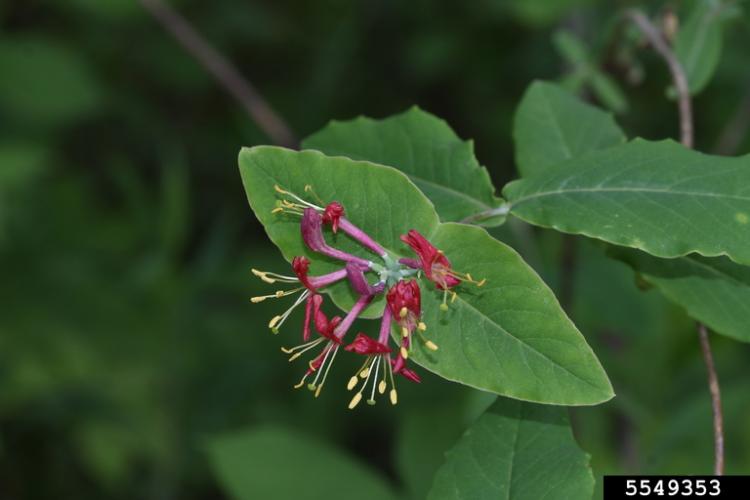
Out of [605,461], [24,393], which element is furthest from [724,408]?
[24,393]

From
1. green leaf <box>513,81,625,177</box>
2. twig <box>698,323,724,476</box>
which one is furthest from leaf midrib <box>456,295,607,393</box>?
green leaf <box>513,81,625,177</box>

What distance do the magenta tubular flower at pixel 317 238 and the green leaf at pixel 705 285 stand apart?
484 millimetres

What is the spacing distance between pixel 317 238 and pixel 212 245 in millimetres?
2907

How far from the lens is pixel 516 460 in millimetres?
1638

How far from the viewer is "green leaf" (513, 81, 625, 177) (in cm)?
197

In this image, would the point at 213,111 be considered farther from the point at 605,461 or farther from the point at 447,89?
the point at 605,461

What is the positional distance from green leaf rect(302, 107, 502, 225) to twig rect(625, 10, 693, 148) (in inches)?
20.4

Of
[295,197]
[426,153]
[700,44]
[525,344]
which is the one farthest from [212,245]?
[525,344]

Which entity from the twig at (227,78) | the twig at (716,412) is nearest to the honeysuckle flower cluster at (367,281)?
the twig at (716,412)

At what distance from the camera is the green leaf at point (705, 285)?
1.67m

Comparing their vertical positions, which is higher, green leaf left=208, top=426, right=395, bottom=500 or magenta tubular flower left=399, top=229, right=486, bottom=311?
magenta tubular flower left=399, top=229, right=486, bottom=311

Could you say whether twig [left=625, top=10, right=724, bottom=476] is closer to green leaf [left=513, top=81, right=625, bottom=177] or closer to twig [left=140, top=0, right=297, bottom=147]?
green leaf [left=513, top=81, right=625, bottom=177]

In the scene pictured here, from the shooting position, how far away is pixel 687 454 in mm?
3303

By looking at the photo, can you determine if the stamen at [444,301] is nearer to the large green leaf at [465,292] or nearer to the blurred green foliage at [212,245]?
the large green leaf at [465,292]
